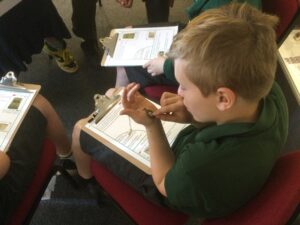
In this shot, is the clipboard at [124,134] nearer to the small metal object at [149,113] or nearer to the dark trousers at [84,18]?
the small metal object at [149,113]

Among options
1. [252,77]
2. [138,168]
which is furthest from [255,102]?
[138,168]

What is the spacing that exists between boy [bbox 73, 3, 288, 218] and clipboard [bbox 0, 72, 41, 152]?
0.45 meters

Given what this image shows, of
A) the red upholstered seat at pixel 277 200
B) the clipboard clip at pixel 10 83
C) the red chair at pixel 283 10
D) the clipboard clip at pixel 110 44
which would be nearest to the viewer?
the red upholstered seat at pixel 277 200

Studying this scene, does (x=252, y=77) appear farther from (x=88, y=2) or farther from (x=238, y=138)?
(x=88, y=2)

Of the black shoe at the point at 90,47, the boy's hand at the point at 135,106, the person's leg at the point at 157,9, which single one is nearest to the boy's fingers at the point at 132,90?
the boy's hand at the point at 135,106

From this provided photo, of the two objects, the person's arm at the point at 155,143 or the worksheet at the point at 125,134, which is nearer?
the person's arm at the point at 155,143

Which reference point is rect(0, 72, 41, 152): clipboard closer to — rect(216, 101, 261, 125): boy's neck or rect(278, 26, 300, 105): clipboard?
rect(216, 101, 261, 125): boy's neck

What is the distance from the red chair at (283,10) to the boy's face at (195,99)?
0.63 metres

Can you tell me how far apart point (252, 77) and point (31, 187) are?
0.70 metres

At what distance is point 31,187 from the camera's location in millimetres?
877

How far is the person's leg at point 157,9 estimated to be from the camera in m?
1.71

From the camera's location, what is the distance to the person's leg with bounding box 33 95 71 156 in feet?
3.43

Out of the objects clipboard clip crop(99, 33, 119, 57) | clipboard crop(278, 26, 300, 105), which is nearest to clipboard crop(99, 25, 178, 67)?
clipboard clip crop(99, 33, 119, 57)

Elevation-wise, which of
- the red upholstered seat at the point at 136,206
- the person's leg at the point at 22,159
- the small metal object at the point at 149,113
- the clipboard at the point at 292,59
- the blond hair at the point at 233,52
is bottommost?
the red upholstered seat at the point at 136,206
